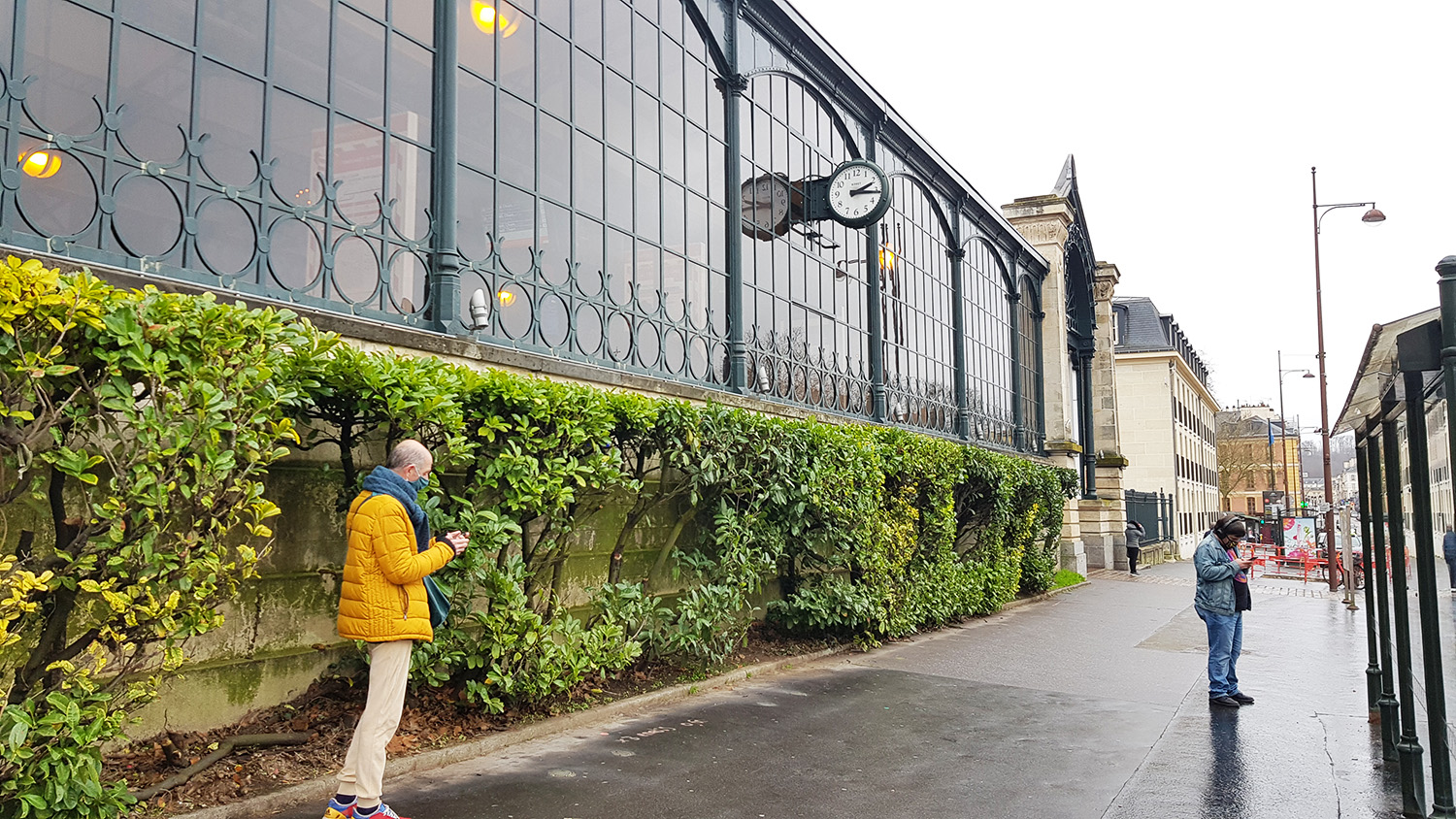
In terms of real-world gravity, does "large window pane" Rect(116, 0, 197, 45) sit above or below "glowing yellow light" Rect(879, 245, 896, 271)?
below

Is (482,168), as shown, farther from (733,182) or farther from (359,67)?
(733,182)

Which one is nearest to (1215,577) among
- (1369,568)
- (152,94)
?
(1369,568)

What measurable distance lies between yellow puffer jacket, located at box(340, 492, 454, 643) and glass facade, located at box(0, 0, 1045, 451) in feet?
7.13

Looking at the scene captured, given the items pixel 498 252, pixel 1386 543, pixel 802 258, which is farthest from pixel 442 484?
pixel 802 258

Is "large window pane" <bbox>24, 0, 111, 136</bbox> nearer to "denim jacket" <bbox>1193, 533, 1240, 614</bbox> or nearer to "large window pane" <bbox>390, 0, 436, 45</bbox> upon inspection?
"large window pane" <bbox>390, 0, 436, 45</bbox>

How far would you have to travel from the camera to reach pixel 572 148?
8977 millimetres

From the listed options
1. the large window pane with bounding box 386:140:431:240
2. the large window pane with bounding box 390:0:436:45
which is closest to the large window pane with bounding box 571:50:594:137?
the large window pane with bounding box 390:0:436:45

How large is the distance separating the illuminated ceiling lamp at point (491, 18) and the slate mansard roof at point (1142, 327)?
47.1 metres

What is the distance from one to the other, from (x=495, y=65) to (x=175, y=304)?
4.65m

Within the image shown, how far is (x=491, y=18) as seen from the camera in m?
8.15

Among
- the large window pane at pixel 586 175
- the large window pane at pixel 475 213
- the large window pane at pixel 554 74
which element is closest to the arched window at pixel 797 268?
the large window pane at pixel 586 175

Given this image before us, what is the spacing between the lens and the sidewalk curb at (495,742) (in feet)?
15.7

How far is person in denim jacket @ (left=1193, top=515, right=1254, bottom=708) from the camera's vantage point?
8469 millimetres

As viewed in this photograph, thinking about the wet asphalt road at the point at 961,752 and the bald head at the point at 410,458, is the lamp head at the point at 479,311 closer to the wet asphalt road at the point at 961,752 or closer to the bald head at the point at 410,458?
the bald head at the point at 410,458
